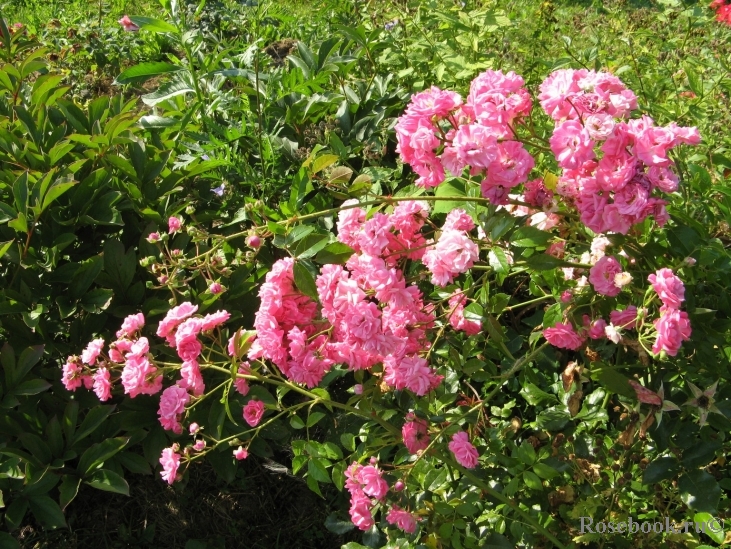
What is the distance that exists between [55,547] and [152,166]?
1131 millimetres

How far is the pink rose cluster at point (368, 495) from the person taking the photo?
5.50ft

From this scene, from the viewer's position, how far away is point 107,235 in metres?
2.28

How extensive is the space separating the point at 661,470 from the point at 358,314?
0.69 metres

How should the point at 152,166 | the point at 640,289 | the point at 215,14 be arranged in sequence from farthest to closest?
→ the point at 215,14
the point at 152,166
the point at 640,289

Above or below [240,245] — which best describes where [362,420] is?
below

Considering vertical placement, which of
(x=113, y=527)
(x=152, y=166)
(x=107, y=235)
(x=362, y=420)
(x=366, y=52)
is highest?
(x=366, y=52)

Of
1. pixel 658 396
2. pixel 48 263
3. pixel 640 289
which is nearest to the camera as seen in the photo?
pixel 658 396

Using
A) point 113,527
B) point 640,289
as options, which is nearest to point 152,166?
point 113,527

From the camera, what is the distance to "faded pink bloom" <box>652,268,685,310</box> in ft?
4.49

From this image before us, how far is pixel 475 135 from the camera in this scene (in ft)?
4.50

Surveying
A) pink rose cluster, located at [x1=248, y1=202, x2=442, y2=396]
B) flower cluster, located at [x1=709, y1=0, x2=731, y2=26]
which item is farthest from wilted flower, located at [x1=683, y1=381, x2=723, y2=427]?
flower cluster, located at [x1=709, y1=0, x2=731, y2=26]

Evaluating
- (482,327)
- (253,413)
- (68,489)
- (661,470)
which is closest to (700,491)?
(661,470)

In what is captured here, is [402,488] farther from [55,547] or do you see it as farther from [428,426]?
[55,547]

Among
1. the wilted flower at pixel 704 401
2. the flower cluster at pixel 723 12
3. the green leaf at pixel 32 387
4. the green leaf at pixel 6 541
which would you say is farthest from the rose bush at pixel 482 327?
the flower cluster at pixel 723 12
